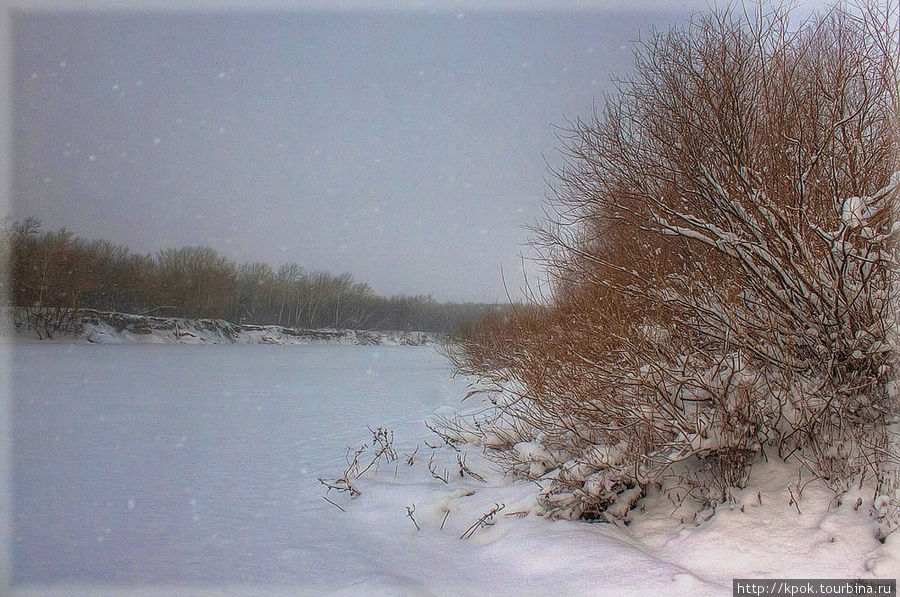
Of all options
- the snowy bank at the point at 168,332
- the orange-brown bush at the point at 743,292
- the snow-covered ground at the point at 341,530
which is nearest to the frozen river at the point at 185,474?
the snow-covered ground at the point at 341,530

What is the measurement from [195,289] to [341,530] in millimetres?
24998

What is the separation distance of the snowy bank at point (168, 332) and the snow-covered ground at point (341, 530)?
5.28 metres

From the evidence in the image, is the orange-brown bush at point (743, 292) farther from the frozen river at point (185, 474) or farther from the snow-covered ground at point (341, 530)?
the frozen river at point (185, 474)

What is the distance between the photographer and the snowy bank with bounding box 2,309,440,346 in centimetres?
1667

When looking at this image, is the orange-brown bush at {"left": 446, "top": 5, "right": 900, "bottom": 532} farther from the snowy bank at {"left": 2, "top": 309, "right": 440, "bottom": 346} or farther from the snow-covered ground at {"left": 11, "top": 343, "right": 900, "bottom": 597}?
the snowy bank at {"left": 2, "top": 309, "right": 440, "bottom": 346}

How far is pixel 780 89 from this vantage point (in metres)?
3.95

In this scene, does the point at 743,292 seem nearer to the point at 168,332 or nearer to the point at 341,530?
the point at 341,530

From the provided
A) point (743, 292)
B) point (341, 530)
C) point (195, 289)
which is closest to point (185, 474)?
point (341, 530)

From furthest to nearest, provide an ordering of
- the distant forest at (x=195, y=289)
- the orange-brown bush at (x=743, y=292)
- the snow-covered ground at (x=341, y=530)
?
the distant forest at (x=195, y=289)
the orange-brown bush at (x=743, y=292)
the snow-covered ground at (x=341, y=530)

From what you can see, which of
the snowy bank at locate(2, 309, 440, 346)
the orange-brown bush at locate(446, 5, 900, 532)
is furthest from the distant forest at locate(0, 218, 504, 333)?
the orange-brown bush at locate(446, 5, 900, 532)

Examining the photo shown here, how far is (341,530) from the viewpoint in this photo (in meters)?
4.07

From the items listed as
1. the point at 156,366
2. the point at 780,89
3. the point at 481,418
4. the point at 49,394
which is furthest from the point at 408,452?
the point at 156,366

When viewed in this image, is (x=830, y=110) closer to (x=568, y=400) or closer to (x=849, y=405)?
(x=849, y=405)

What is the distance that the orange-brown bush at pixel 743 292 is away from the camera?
124 inches
